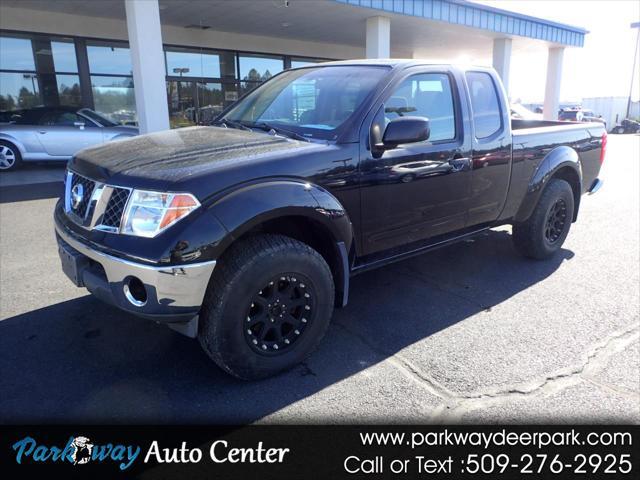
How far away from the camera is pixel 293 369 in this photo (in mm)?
3053

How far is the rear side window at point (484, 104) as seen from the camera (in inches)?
162

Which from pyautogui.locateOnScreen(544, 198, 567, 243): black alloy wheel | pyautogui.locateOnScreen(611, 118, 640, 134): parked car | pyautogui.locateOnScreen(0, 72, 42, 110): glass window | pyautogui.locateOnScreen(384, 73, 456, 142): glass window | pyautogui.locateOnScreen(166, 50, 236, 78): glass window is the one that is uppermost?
pyautogui.locateOnScreen(166, 50, 236, 78): glass window

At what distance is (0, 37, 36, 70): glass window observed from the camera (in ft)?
40.7

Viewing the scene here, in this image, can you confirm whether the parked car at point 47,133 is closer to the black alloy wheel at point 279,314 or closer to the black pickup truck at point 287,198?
the black pickup truck at point 287,198

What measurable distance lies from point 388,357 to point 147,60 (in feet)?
26.9

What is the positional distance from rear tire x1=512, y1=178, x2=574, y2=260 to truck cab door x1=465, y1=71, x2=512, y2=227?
0.66 meters

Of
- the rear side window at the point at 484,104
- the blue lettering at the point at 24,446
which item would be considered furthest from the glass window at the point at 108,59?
the blue lettering at the point at 24,446

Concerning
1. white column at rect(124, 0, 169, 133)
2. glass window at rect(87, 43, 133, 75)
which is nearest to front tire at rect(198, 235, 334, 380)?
white column at rect(124, 0, 169, 133)

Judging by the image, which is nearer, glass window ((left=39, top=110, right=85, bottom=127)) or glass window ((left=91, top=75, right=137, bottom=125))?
glass window ((left=39, top=110, right=85, bottom=127))

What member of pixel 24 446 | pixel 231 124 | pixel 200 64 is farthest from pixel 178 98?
pixel 24 446

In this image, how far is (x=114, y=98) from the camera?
46.8ft

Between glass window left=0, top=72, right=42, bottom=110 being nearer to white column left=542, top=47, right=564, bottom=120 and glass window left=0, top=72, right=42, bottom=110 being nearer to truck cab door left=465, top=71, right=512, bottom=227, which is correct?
truck cab door left=465, top=71, right=512, bottom=227

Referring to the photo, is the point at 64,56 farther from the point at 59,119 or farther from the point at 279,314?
the point at 279,314

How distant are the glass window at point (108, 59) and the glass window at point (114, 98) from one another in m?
0.22
